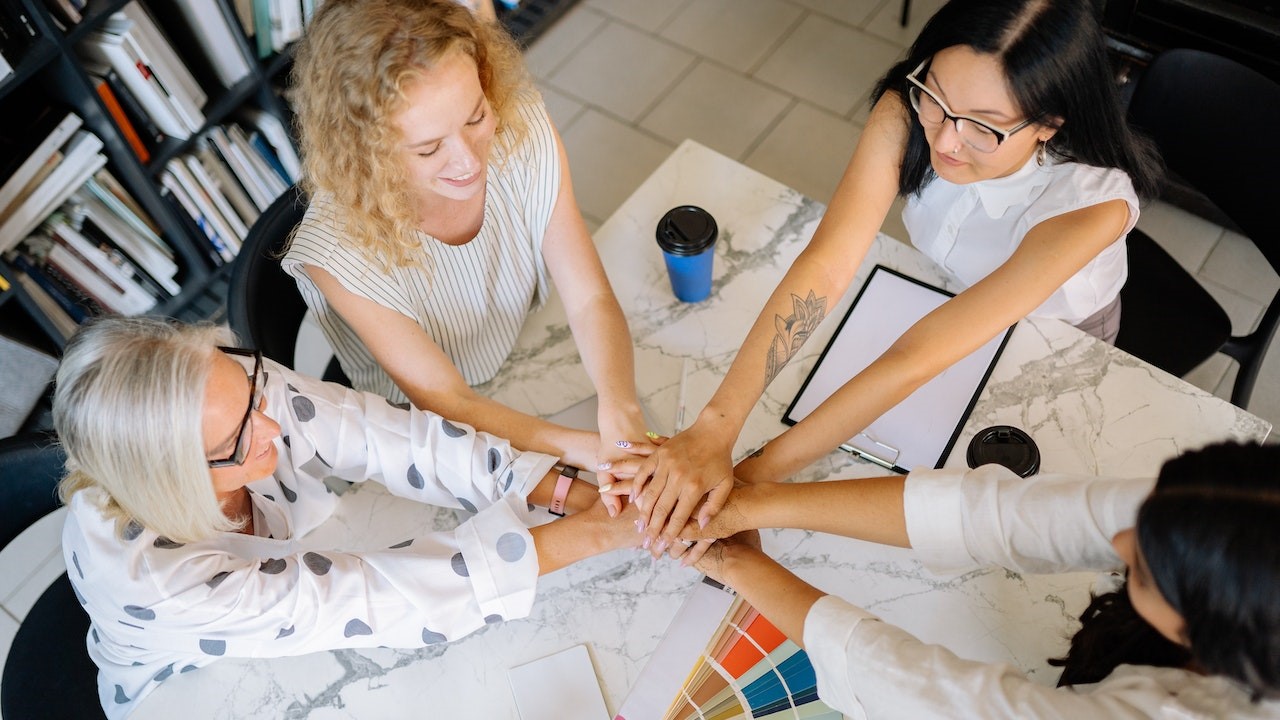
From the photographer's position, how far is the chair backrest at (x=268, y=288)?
5.24ft

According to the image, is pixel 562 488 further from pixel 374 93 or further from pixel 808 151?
pixel 808 151

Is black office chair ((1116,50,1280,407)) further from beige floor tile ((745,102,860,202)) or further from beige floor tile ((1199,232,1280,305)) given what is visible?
beige floor tile ((745,102,860,202))

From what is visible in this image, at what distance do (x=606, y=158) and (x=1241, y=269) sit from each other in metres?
1.99

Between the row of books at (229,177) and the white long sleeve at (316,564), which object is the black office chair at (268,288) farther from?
the row of books at (229,177)

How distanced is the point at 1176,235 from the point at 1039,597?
1.93m

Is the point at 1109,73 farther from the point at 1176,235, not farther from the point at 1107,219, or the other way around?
the point at 1176,235

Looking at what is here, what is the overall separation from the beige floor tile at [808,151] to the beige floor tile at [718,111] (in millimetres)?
Result: 55

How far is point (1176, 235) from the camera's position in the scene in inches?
110

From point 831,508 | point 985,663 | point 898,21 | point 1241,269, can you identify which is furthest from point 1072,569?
point 898,21

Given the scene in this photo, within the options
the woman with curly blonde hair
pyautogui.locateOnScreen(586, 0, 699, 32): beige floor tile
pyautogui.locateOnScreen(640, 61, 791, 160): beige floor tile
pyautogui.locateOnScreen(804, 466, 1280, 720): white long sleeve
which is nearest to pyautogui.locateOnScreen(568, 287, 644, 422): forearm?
the woman with curly blonde hair

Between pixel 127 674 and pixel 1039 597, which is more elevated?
pixel 127 674

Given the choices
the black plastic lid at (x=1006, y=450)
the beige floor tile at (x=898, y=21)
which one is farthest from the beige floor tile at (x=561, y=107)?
the black plastic lid at (x=1006, y=450)

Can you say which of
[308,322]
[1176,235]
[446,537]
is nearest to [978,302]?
[446,537]

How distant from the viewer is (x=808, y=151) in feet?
10.2
